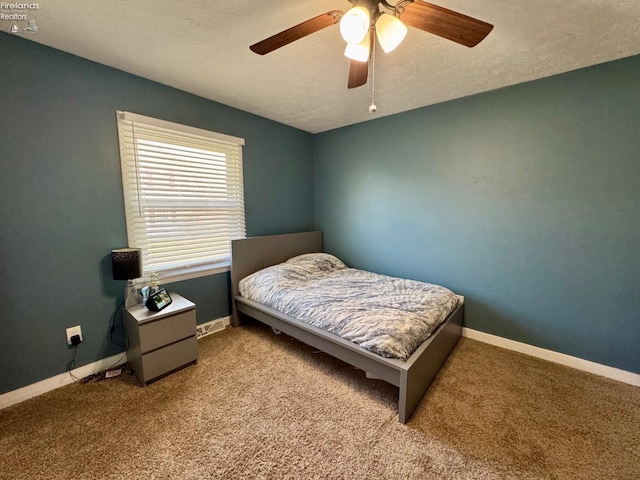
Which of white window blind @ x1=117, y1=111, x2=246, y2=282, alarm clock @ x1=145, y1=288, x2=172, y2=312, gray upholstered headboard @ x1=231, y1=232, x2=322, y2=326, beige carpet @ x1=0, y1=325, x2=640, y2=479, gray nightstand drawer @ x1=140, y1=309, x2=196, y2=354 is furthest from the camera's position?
gray upholstered headboard @ x1=231, y1=232, x2=322, y2=326

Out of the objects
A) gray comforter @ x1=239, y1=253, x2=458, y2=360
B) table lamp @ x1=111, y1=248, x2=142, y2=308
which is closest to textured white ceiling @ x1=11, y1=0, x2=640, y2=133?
table lamp @ x1=111, y1=248, x2=142, y2=308

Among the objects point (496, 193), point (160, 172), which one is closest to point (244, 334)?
point (160, 172)

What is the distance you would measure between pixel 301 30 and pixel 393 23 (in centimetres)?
45

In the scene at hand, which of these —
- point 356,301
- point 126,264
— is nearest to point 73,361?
point 126,264

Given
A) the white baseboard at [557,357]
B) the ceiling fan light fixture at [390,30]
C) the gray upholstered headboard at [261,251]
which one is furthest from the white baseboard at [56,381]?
the white baseboard at [557,357]

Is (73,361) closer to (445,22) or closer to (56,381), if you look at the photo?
(56,381)

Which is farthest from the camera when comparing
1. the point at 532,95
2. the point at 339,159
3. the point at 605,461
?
the point at 339,159

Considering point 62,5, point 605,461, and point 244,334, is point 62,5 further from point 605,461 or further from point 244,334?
point 605,461

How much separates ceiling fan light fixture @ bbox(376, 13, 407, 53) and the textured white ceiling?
0.32 m

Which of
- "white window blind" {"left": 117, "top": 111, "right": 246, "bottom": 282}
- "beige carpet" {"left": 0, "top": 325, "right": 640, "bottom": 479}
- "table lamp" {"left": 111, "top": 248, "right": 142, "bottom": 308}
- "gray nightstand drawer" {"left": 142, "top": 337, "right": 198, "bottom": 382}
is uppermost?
"white window blind" {"left": 117, "top": 111, "right": 246, "bottom": 282}

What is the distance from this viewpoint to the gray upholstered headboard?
2893mm

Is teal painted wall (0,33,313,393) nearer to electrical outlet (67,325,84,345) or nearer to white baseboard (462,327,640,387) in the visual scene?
electrical outlet (67,325,84,345)

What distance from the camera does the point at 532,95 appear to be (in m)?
2.26

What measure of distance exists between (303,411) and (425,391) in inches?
35.9
